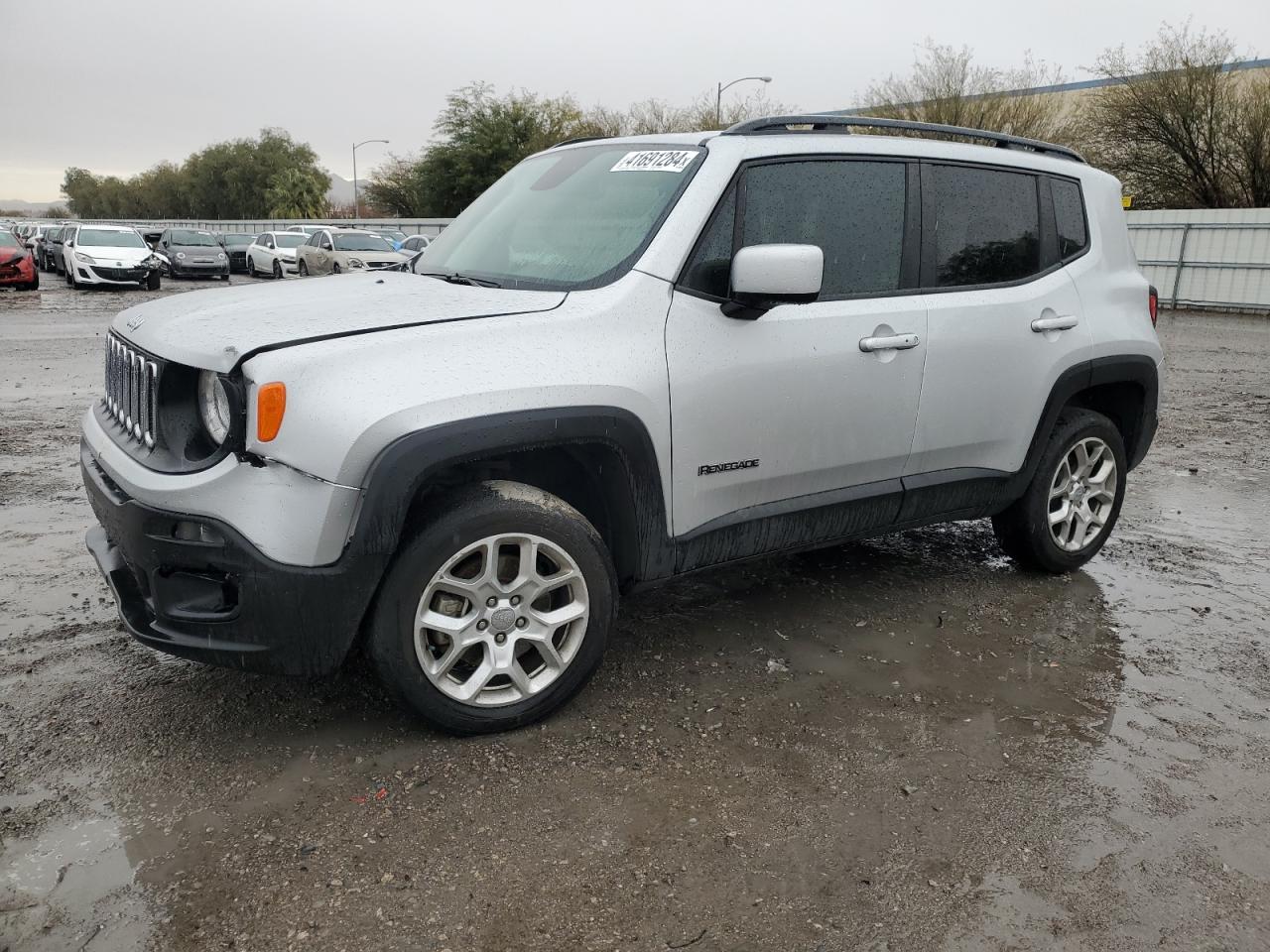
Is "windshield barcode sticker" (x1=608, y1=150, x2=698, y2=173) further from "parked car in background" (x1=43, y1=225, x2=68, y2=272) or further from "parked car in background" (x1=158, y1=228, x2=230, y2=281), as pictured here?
"parked car in background" (x1=43, y1=225, x2=68, y2=272)

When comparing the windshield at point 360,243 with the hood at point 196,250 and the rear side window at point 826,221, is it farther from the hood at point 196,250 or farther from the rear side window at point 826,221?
the rear side window at point 826,221

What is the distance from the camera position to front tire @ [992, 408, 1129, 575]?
4734 millimetres

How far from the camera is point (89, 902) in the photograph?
250cm

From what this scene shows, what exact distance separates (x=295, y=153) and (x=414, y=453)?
106671mm

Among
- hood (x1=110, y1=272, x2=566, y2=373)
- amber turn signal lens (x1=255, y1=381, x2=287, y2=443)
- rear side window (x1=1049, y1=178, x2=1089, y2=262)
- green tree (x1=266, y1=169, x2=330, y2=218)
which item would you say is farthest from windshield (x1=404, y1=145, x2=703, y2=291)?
green tree (x1=266, y1=169, x2=330, y2=218)

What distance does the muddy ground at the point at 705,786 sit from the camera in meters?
2.51

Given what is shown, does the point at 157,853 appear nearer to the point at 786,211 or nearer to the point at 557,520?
the point at 557,520

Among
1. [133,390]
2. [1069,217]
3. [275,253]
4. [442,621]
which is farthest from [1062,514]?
[275,253]

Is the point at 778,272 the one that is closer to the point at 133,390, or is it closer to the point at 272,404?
the point at 272,404

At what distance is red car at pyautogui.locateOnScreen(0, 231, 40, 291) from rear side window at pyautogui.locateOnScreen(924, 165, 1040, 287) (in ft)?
81.9

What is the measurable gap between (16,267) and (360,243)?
7720 mm

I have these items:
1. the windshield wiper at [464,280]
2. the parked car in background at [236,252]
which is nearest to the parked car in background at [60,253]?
the parked car in background at [236,252]

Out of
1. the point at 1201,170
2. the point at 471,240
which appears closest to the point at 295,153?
the point at 1201,170

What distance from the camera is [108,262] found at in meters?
25.1
